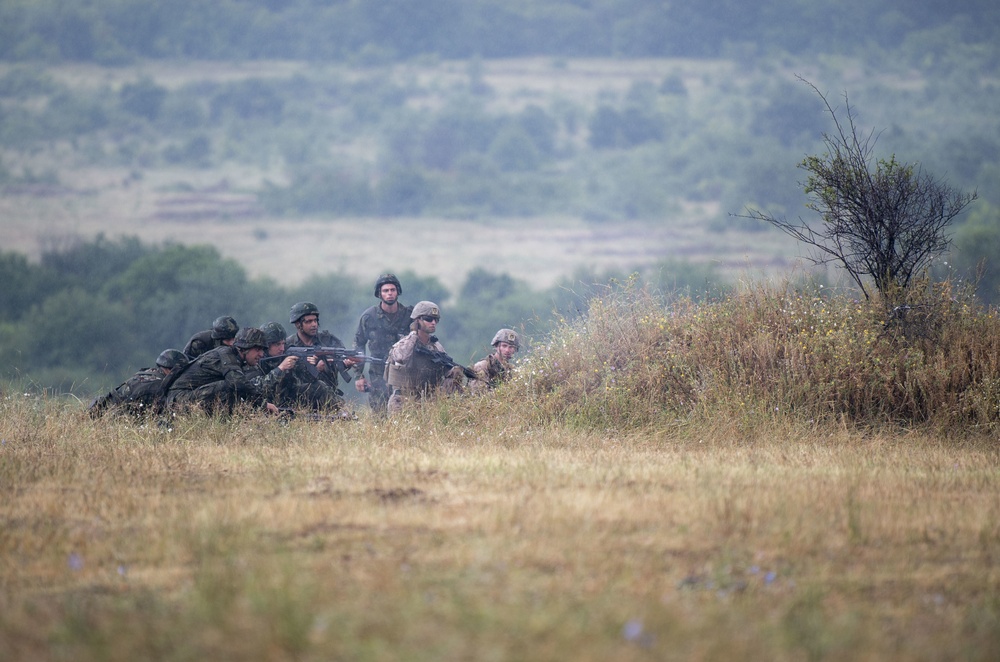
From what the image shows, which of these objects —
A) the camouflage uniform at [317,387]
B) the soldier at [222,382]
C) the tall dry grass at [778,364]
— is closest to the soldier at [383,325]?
the camouflage uniform at [317,387]

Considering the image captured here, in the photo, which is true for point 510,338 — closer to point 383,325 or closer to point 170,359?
point 383,325

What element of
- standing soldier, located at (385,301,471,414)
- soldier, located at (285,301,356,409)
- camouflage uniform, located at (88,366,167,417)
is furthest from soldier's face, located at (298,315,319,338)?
camouflage uniform, located at (88,366,167,417)

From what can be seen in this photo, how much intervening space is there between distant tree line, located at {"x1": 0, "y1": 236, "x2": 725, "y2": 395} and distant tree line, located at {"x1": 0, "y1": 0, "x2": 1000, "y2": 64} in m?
72.7

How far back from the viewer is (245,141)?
475 feet

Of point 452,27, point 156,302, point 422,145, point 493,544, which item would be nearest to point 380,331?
point 493,544

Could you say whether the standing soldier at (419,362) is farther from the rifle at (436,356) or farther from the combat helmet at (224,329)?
the combat helmet at (224,329)

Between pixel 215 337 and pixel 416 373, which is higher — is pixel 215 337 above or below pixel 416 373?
above

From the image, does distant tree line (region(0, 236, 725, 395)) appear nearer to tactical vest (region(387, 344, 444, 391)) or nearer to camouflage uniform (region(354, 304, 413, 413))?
camouflage uniform (region(354, 304, 413, 413))

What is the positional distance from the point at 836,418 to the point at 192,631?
22.9ft

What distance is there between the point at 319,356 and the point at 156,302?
69.6 metres

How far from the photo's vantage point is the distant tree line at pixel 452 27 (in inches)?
6304

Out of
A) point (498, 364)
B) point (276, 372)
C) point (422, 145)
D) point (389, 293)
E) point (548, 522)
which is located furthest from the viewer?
point (422, 145)

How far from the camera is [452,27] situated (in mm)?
179375

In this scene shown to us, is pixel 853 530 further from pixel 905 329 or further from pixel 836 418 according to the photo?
pixel 905 329
